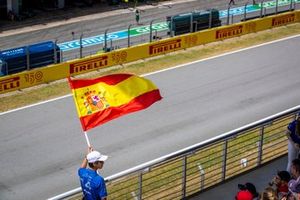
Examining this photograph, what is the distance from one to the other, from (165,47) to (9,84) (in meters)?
8.31

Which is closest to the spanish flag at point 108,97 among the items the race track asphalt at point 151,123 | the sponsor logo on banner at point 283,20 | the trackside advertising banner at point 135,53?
the race track asphalt at point 151,123

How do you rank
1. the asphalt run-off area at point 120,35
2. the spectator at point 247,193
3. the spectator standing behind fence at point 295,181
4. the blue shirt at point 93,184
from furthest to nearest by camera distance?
the asphalt run-off area at point 120,35
the spectator at point 247,193
the spectator standing behind fence at point 295,181
the blue shirt at point 93,184

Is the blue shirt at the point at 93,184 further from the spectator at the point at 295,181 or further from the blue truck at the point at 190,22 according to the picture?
the blue truck at the point at 190,22

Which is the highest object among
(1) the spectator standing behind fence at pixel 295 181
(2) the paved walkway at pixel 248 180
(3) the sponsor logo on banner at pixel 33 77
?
(1) the spectator standing behind fence at pixel 295 181

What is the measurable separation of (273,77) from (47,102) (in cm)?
978

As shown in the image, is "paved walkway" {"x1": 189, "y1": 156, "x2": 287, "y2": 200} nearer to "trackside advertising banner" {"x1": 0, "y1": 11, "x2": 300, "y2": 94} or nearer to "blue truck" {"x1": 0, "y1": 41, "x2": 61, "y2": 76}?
"trackside advertising banner" {"x1": 0, "y1": 11, "x2": 300, "y2": 94}

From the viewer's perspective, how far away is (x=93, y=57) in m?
27.4

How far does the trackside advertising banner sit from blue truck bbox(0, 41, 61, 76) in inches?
28.2

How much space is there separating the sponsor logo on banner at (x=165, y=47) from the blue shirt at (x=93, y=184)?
2028 centimetres

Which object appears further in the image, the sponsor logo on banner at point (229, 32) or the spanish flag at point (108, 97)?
the sponsor logo on banner at point (229, 32)

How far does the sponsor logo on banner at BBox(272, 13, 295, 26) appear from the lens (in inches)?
1362

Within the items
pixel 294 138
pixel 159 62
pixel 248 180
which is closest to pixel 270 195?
pixel 294 138

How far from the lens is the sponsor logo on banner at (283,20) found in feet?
113

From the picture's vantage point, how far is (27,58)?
26203 mm
